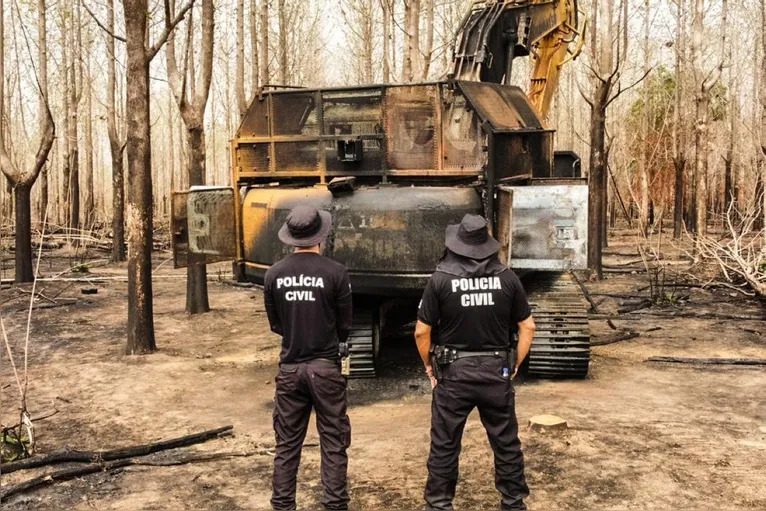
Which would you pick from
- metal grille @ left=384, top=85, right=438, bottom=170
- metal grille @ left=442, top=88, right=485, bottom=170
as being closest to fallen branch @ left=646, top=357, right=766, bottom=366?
metal grille @ left=442, top=88, right=485, bottom=170

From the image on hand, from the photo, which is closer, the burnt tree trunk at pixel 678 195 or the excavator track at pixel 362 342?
the excavator track at pixel 362 342

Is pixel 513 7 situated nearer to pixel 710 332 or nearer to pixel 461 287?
pixel 710 332

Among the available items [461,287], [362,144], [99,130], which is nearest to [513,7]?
[362,144]

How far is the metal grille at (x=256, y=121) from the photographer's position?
8.39m

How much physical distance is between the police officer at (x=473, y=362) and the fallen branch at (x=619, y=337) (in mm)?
5200

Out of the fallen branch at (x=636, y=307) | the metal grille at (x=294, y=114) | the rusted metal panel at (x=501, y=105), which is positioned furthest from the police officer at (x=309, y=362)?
the fallen branch at (x=636, y=307)

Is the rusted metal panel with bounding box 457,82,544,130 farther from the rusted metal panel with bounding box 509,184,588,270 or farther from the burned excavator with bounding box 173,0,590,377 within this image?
the rusted metal panel with bounding box 509,184,588,270

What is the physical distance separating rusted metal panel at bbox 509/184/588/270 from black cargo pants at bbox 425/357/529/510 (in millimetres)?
2761

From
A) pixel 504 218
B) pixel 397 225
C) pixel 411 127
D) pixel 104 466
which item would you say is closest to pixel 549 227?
pixel 504 218

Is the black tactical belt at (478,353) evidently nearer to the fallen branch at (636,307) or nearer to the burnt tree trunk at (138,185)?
the burnt tree trunk at (138,185)

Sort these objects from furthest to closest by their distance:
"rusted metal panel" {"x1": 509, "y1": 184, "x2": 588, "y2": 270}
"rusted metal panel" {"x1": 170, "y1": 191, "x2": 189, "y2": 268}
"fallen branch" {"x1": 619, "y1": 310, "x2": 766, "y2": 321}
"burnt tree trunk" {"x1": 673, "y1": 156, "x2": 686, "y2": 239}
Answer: "burnt tree trunk" {"x1": 673, "y1": 156, "x2": 686, "y2": 239} → "fallen branch" {"x1": 619, "y1": 310, "x2": 766, "y2": 321} → "rusted metal panel" {"x1": 170, "y1": 191, "x2": 189, "y2": 268} → "rusted metal panel" {"x1": 509, "y1": 184, "x2": 588, "y2": 270}

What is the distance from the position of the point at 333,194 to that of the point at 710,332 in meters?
5.80

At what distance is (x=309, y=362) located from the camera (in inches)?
179

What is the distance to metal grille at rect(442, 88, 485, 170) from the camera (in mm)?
7578
